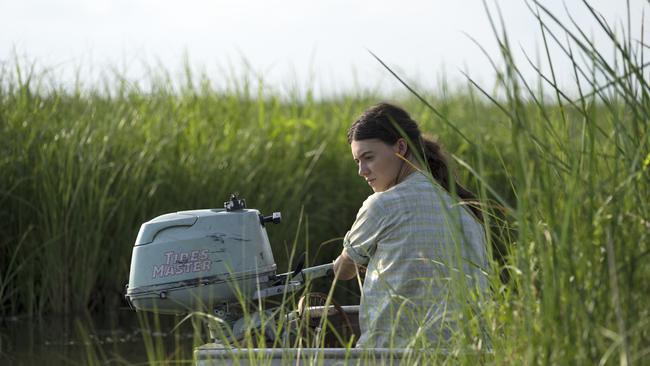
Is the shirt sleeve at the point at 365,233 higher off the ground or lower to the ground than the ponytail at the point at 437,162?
lower

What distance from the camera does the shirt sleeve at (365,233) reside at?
380cm

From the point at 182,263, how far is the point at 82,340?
9.58 ft

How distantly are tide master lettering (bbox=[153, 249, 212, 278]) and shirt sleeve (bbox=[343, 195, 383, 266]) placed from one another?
536 millimetres

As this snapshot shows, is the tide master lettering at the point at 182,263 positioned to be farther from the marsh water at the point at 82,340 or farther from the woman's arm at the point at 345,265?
the marsh water at the point at 82,340

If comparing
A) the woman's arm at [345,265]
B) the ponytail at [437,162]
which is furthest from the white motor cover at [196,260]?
the ponytail at [437,162]

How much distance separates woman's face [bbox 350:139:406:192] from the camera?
13.3 feet

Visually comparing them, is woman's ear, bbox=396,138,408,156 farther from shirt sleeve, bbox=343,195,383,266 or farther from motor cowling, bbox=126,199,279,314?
motor cowling, bbox=126,199,279,314

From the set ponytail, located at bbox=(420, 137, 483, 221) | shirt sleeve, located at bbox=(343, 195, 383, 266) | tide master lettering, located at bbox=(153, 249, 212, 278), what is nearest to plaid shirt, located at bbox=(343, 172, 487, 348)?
shirt sleeve, located at bbox=(343, 195, 383, 266)

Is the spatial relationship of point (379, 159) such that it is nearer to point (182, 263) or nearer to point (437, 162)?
point (437, 162)

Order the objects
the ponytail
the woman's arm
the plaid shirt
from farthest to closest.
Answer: the ponytail
the woman's arm
the plaid shirt

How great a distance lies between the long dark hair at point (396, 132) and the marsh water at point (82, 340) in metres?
2.21

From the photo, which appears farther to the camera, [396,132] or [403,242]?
[396,132]

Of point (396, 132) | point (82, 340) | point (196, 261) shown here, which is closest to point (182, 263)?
point (196, 261)

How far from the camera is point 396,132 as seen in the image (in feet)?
13.3
